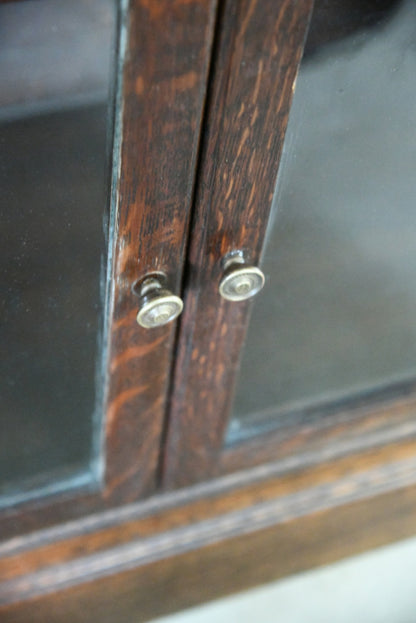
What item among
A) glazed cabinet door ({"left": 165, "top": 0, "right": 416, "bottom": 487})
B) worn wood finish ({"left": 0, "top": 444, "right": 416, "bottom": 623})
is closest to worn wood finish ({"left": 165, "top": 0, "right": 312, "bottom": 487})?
glazed cabinet door ({"left": 165, "top": 0, "right": 416, "bottom": 487})

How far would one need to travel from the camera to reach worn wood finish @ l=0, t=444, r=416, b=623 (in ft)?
2.60

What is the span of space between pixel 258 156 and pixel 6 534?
448 millimetres

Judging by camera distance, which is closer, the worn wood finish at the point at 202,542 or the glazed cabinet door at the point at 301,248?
the glazed cabinet door at the point at 301,248

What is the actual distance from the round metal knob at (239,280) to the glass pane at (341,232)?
5 centimetres

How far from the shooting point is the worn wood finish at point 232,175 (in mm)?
427

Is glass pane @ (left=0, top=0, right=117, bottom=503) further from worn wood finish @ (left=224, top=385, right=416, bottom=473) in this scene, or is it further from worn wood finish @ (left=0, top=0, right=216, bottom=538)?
worn wood finish @ (left=224, top=385, right=416, bottom=473)

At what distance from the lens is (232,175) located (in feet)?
1.63

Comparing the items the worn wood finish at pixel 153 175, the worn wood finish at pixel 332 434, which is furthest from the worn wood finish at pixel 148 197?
the worn wood finish at pixel 332 434

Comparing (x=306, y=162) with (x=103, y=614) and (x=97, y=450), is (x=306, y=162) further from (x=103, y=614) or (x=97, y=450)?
(x=103, y=614)

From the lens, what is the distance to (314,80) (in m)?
0.48

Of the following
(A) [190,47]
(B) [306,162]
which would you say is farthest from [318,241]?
(A) [190,47]

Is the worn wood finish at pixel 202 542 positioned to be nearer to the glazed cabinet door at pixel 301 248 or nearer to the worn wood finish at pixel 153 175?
the glazed cabinet door at pixel 301 248

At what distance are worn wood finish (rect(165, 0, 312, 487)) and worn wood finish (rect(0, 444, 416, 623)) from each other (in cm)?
17

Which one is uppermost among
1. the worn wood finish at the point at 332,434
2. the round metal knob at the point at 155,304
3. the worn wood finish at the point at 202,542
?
the round metal knob at the point at 155,304
